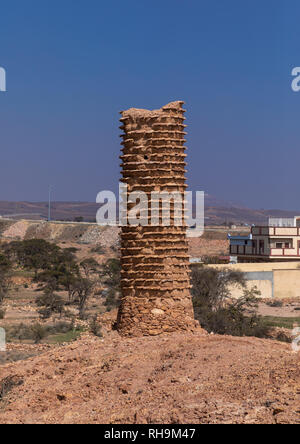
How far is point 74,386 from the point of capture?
28.6ft

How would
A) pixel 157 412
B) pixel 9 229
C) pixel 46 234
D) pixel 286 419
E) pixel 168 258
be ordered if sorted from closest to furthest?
1. pixel 286 419
2. pixel 157 412
3. pixel 168 258
4. pixel 46 234
5. pixel 9 229

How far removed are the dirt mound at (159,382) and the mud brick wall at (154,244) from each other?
54 cm

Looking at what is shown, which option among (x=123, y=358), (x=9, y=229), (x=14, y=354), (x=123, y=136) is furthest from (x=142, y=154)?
(x=9, y=229)

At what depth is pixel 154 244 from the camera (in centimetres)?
1116

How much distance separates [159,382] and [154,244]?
3640 mm

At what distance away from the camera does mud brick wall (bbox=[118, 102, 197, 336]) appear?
1100 cm

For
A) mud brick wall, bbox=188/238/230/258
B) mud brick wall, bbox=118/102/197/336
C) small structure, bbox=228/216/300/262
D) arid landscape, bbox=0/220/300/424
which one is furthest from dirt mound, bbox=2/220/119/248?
arid landscape, bbox=0/220/300/424

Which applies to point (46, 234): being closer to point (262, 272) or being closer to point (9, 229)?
point (9, 229)

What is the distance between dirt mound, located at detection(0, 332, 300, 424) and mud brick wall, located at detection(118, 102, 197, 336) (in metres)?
0.54

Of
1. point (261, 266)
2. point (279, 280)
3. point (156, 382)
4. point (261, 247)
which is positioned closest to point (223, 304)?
point (261, 266)

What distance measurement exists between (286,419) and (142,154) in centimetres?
615

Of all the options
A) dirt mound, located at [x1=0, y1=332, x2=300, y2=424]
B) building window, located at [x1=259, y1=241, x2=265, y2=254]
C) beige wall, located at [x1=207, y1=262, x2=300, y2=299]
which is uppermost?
building window, located at [x1=259, y1=241, x2=265, y2=254]
